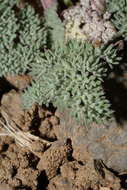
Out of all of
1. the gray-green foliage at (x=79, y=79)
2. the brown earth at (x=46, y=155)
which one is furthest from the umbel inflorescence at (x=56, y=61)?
the brown earth at (x=46, y=155)

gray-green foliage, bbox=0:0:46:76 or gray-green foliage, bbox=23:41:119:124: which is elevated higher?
gray-green foliage, bbox=0:0:46:76

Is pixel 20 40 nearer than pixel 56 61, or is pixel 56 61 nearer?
pixel 56 61

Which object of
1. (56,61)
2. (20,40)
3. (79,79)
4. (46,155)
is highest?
(20,40)

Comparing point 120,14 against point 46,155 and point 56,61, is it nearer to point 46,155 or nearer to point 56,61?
point 56,61

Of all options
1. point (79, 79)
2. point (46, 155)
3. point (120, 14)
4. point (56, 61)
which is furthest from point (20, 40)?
point (46, 155)

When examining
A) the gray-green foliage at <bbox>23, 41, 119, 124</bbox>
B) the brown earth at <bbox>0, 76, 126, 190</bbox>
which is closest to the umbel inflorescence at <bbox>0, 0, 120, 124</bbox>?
the gray-green foliage at <bbox>23, 41, 119, 124</bbox>

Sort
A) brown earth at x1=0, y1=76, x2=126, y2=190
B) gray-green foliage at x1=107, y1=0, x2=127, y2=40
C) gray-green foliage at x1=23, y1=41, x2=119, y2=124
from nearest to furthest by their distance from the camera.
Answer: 1. gray-green foliage at x1=23, y1=41, x2=119, y2=124
2. brown earth at x1=0, y1=76, x2=126, y2=190
3. gray-green foliage at x1=107, y1=0, x2=127, y2=40

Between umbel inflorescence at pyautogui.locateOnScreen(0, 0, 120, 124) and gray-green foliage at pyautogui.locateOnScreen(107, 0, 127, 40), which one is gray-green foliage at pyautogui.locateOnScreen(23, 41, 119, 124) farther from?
gray-green foliage at pyautogui.locateOnScreen(107, 0, 127, 40)
